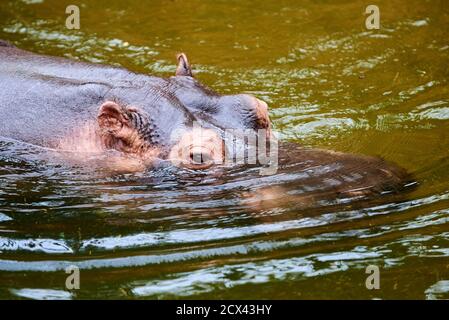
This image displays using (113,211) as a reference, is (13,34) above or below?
above

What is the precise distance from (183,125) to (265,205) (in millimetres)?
904

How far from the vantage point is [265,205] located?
5578mm

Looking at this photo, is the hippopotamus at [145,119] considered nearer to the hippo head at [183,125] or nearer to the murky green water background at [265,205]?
the hippo head at [183,125]

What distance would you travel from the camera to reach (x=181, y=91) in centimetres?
641

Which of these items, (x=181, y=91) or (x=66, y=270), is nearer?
(x=66, y=270)

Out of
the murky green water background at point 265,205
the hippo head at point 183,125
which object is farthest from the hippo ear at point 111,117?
the murky green water background at point 265,205

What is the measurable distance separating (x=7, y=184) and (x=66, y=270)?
4.94 feet

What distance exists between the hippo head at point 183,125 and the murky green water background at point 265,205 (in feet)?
0.73

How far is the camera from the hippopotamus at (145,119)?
5.96 meters

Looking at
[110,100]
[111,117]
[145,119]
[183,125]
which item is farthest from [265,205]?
[110,100]
